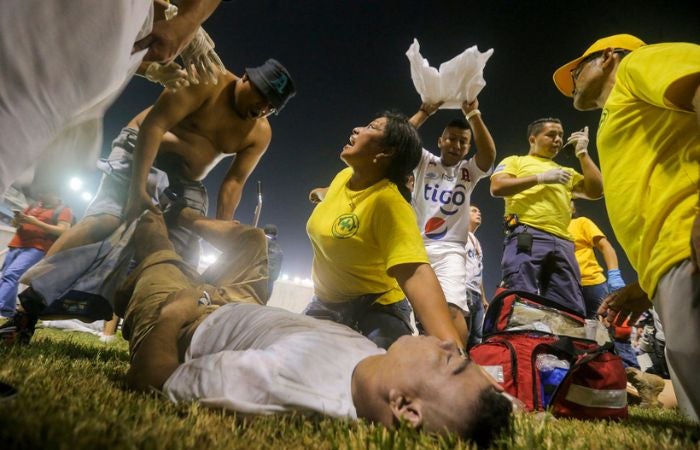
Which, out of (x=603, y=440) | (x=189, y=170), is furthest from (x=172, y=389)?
(x=189, y=170)

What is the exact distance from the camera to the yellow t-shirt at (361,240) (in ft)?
7.71

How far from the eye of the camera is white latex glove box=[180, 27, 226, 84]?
2316mm

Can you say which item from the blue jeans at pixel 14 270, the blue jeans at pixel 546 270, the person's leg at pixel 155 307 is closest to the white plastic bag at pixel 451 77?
the blue jeans at pixel 546 270

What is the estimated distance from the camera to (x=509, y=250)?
388 centimetres

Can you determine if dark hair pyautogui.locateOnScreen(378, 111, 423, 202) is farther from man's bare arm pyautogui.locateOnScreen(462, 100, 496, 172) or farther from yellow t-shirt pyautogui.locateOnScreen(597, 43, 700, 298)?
yellow t-shirt pyautogui.locateOnScreen(597, 43, 700, 298)

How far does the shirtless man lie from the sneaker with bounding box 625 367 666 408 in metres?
5.04

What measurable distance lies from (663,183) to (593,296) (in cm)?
398

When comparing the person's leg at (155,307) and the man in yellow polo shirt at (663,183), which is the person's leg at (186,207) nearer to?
the person's leg at (155,307)

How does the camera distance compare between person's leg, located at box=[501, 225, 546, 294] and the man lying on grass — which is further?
person's leg, located at box=[501, 225, 546, 294]

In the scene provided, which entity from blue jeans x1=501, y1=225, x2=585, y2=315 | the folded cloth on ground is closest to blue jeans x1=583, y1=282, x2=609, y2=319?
blue jeans x1=501, y1=225, x2=585, y2=315

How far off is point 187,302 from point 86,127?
1041mm

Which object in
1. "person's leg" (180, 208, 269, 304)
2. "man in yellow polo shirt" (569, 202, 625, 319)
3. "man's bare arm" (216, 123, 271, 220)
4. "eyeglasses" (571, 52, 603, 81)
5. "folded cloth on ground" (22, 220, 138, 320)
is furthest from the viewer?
"man in yellow polo shirt" (569, 202, 625, 319)

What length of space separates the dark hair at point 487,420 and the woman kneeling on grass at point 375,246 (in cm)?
55

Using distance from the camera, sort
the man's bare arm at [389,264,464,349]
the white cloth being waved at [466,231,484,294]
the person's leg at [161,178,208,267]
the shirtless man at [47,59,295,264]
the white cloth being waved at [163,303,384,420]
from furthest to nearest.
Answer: the white cloth being waved at [466,231,484,294] < the person's leg at [161,178,208,267] < the shirtless man at [47,59,295,264] < the man's bare arm at [389,264,464,349] < the white cloth being waved at [163,303,384,420]
